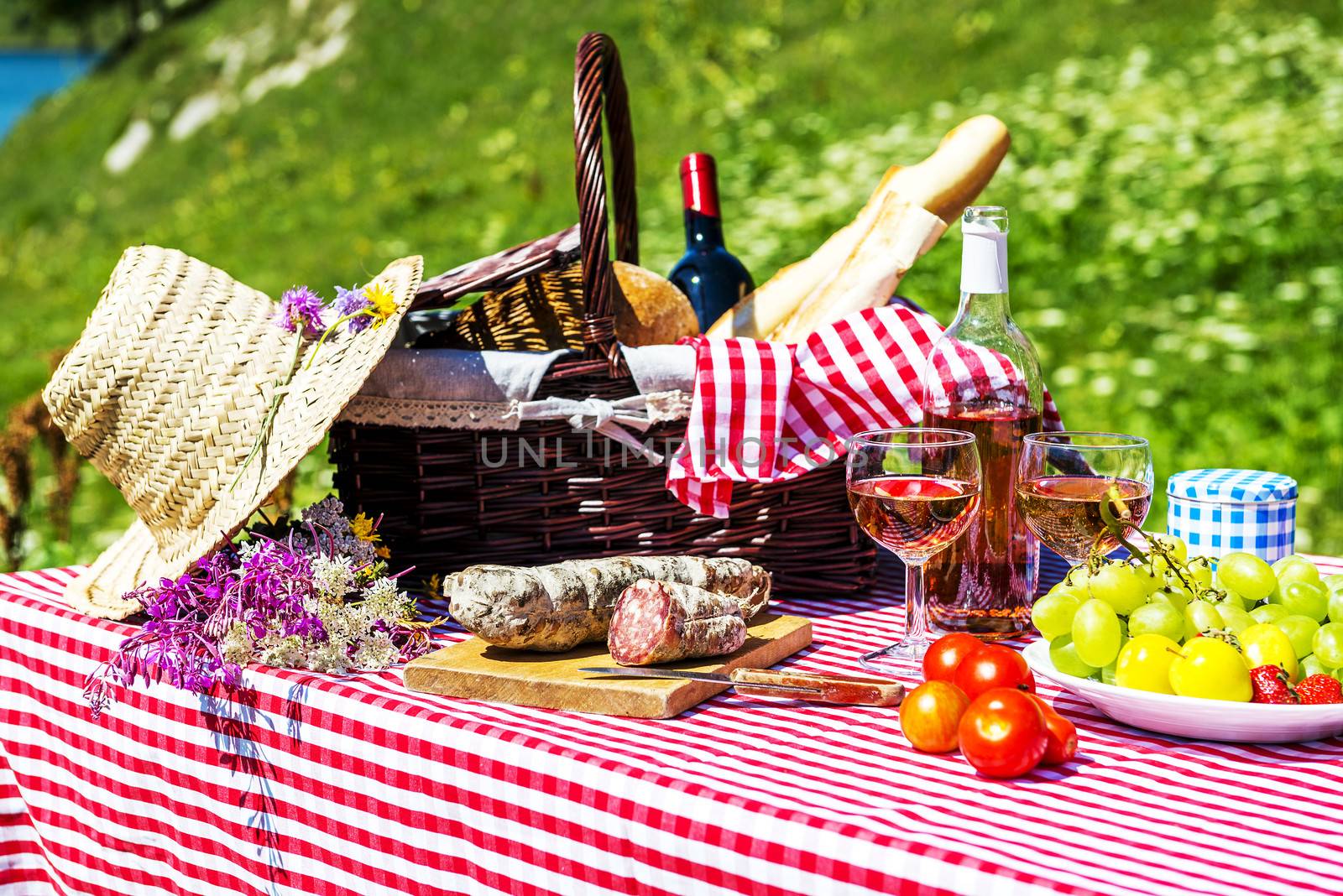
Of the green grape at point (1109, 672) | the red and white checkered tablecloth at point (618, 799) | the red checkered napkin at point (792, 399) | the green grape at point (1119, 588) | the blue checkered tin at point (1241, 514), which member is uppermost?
the red checkered napkin at point (792, 399)

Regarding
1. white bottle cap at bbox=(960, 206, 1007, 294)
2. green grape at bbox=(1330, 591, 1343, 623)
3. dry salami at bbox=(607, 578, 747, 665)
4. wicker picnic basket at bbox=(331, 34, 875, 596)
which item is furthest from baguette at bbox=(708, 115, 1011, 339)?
green grape at bbox=(1330, 591, 1343, 623)

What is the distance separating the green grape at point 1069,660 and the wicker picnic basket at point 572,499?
526 millimetres

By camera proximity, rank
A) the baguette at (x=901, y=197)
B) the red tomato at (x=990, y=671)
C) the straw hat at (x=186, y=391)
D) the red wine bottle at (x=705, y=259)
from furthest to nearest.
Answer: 1. the red wine bottle at (x=705, y=259)
2. the baguette at (x=901, y=197)
3. the straw hat at (x=186, y=391)
4. the red tomato at (x=990, y=671)

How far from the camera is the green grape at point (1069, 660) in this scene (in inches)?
57.2

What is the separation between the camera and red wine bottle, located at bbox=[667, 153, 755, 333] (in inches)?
91.6

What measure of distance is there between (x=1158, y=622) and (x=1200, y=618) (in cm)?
5

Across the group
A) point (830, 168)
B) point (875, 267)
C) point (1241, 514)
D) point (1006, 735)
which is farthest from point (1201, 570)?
point (830, 168)

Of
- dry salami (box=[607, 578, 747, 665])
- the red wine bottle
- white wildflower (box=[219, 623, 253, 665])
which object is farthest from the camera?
the red wine bottle

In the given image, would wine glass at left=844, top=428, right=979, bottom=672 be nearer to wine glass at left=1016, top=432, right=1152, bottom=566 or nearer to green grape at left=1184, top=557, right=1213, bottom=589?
wine glass at left=1016, top=432, right=1152, bottom=566

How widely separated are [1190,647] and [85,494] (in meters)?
6.38

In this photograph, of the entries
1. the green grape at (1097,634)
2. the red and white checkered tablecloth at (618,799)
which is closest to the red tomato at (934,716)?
the red and white checkered tablecloth at (618,799)

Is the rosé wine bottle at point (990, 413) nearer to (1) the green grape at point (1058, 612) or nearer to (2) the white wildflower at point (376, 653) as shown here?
(1) the green grape at point (1058, 612)

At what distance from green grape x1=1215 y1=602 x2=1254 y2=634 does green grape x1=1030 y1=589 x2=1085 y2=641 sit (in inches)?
5.7

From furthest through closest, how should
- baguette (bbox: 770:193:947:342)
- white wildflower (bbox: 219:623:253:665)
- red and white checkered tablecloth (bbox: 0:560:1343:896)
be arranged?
baguette (bbox: 770:193:947:342)
white wildflower (bbox: 219:623:253:665)
red and white checkered tablecloth (bbox: 0:560:1343:896)
